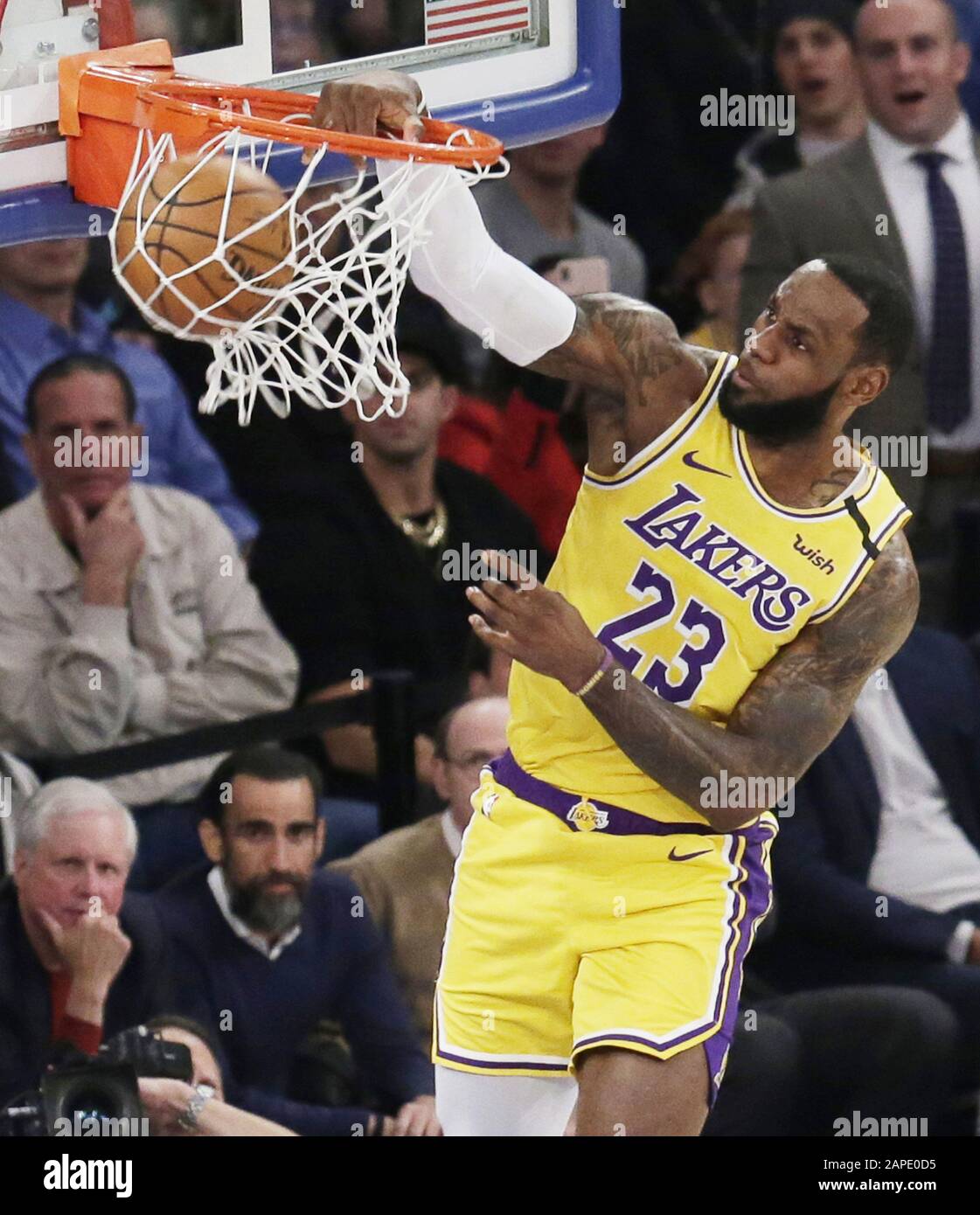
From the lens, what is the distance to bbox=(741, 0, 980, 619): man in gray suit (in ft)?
17.9

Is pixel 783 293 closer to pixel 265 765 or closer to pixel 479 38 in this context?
pixel 479 38

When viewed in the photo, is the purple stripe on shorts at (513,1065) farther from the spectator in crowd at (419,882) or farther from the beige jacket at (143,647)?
the beige jacket at (143,647)

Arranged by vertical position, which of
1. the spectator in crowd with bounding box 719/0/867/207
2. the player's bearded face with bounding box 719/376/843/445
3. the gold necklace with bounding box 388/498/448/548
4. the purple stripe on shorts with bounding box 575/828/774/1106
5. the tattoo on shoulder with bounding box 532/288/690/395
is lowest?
the purple stripe on shorts with bounding box 575/828/774/1106

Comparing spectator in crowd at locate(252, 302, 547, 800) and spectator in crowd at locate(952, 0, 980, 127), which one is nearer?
spectator in crowd at locate(252, 302, 547, 800)

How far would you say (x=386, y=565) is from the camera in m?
5.11

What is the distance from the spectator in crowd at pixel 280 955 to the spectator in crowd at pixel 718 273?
174 cm

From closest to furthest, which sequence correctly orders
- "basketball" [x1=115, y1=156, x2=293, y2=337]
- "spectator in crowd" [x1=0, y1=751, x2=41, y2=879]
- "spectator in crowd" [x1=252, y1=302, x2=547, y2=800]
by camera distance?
"basketball" [x1=115, y1=156, x2=293, y2=337] < "spectator in crowd" [x1=0, y1=751, x2=41, y2=879] < "spectator in crowd" [x1=252, y1=302, x2=547, y2=800]

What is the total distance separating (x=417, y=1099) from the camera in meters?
4.75

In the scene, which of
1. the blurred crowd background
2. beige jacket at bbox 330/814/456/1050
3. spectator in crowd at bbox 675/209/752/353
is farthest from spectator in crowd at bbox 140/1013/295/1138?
spectator in crowd at bbox 675/209/752/353

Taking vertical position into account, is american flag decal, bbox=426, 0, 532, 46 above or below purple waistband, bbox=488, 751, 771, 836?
above

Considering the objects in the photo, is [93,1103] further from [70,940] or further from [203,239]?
[203,239]

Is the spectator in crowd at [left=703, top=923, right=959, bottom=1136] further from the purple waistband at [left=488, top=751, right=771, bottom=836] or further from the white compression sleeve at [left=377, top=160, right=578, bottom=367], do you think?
the white compression sleeve at [left=377, top=160, right=578, bottom=367]

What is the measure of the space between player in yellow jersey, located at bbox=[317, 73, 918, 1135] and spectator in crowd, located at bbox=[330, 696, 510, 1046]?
1313 millimetres
